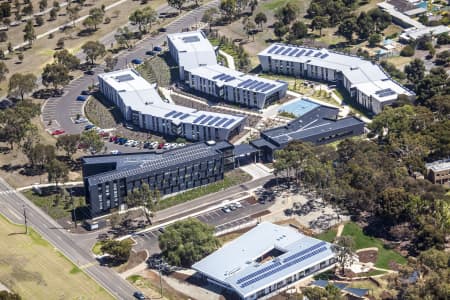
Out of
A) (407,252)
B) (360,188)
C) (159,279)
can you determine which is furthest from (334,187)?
(159,279)

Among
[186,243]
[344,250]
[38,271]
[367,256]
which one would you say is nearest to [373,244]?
[367,256]

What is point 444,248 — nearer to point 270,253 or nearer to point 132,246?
point 270,253

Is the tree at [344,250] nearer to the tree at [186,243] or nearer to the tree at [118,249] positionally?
the tree at [186,243]

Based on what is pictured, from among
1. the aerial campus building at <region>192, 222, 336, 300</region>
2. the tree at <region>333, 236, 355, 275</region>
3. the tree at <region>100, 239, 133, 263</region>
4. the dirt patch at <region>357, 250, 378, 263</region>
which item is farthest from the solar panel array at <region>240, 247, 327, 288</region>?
the tree at <region>100, 239, 133, 263</region>

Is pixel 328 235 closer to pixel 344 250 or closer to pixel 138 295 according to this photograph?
pixel 344 250

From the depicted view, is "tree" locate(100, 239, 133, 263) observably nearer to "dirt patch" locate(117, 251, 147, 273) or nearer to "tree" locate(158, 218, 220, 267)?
"dirt patch" locate(117, 251, 147, 273)

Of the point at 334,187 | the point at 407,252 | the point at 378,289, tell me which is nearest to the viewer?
the point at 378,289
